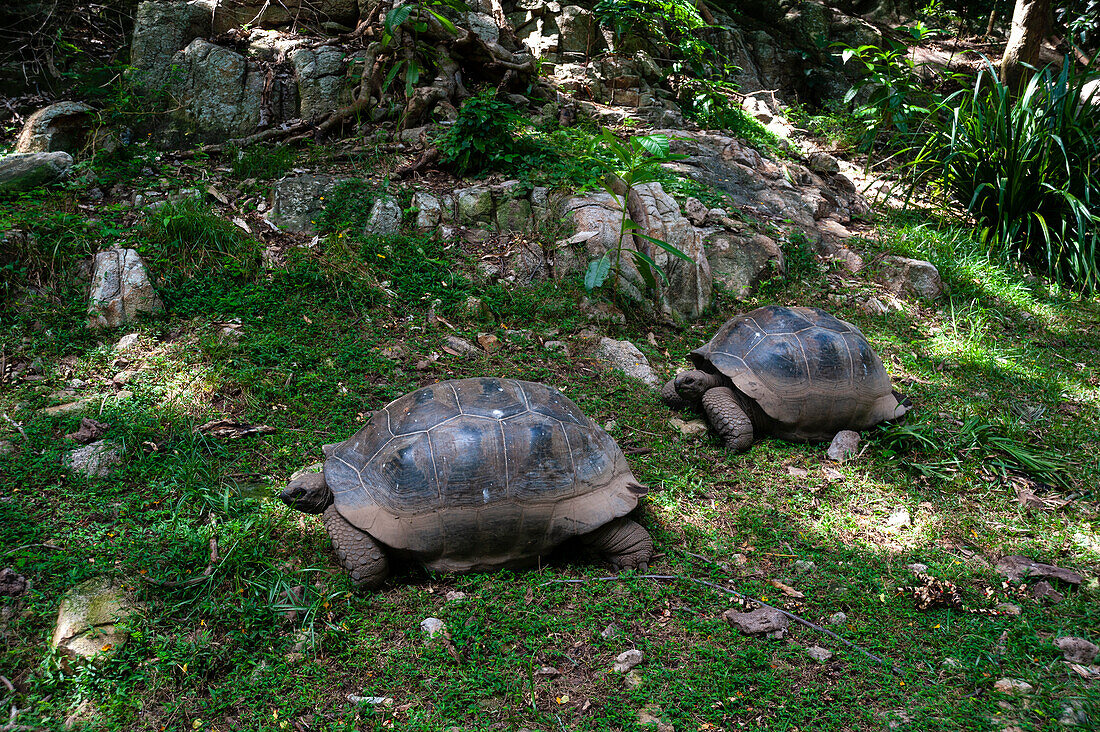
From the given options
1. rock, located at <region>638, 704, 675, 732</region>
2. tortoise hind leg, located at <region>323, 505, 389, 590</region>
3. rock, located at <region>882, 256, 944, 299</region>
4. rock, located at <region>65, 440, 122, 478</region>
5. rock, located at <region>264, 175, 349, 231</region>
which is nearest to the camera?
rock, located at <region>638, 704, 675, 732</region>

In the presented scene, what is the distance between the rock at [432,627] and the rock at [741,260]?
4.14 m

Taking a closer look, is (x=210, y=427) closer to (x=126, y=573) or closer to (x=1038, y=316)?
(x=126, y=573)

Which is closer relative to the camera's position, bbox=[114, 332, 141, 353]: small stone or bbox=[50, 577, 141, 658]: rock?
bbox=[50, 577, 141, 658]: rock

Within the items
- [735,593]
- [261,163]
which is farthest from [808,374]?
[261,163]

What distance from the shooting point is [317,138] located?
6664 millimetres

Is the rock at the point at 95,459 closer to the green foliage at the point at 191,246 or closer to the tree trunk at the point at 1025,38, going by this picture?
the green foliage at the point at 191,246

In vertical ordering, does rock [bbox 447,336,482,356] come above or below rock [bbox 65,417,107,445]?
above

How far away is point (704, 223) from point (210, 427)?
472cm

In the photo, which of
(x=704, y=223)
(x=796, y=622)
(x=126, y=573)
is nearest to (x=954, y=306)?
(x=704, y=223)

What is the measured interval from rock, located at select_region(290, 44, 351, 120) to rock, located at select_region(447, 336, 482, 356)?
3.78 m

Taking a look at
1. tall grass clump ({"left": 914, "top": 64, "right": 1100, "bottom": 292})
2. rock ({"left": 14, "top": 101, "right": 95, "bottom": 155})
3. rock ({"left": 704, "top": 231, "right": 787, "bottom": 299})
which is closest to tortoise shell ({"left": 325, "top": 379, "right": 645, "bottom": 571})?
rock ({"left": 704, "top": 231, "right": 787, "bottom": 299})

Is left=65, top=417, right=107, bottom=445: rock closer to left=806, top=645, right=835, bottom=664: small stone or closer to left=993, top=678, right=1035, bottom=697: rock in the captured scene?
left=806, top=645, right=835, bottom=664: small stone

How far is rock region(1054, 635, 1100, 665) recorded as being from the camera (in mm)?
2682

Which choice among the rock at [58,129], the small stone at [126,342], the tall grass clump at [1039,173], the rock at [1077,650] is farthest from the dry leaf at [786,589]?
the rock at [58,129]
